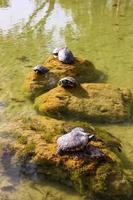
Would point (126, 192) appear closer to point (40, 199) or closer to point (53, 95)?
point (40, 199)

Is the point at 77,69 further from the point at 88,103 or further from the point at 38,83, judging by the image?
the point at 88,103

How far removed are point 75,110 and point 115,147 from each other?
4.35 feet

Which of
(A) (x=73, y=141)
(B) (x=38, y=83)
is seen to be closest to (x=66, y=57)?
(B) (x=38, y=83)

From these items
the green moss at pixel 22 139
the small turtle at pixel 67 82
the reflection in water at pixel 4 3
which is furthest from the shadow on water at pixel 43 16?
the green moss at pixel 22 139

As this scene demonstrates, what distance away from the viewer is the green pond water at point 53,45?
5098 millimetres

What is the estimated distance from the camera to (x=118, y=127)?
6.27m

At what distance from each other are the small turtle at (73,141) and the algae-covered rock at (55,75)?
2376 mm

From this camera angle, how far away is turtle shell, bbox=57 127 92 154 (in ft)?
16.2

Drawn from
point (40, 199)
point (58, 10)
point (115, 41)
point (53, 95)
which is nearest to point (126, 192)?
point (40, 199)

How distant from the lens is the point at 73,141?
4.97m

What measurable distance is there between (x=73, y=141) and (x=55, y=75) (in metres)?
2.97

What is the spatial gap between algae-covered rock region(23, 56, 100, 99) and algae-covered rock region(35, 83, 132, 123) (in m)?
0.44

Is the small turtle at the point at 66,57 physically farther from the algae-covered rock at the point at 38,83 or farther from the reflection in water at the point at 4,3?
the reflection in water at the point at 4,3

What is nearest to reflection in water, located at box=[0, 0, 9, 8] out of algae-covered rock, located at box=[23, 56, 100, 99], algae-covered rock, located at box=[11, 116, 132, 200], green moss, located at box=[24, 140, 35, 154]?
algae-covered rock, located at box=[23, 56, 100, 99]
